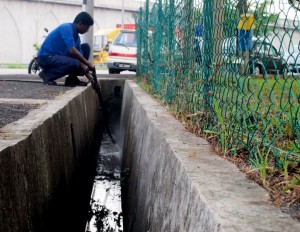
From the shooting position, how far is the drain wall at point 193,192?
1.48m

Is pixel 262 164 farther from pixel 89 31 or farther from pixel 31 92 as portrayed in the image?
pixel 89 31

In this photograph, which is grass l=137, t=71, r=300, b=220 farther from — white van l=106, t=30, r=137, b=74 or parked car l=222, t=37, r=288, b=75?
white van l=106, t=30, r=137, b=74

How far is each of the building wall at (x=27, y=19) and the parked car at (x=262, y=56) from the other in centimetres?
2886

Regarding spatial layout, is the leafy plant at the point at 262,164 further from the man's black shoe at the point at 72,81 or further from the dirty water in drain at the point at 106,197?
the man's black shoe at the point at 72,81

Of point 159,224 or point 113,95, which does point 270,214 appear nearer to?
point 159,224

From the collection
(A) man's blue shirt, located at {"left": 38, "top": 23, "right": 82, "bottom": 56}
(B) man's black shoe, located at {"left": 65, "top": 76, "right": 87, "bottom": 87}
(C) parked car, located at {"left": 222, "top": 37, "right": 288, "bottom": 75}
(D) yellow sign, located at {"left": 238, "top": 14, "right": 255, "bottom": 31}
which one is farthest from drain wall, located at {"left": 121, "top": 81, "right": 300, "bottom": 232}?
(B) man's black shoe, located at {"left": 65, "top": 76, "right": 87, "bottom": 87}

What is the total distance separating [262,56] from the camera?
6.58 ft

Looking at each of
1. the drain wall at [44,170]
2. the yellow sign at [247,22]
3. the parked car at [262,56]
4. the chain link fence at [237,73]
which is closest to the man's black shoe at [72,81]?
the drain wall at [44,170]

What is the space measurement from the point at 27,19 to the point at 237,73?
3130 centimetres

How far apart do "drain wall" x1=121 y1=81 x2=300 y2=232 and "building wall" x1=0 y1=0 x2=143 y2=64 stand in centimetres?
2842

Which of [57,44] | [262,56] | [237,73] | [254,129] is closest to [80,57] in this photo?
[57,44]

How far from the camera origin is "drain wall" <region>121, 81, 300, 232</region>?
1.48 meters

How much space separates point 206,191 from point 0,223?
1.03m

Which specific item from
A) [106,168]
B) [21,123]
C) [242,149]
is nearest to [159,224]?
[242,149]
